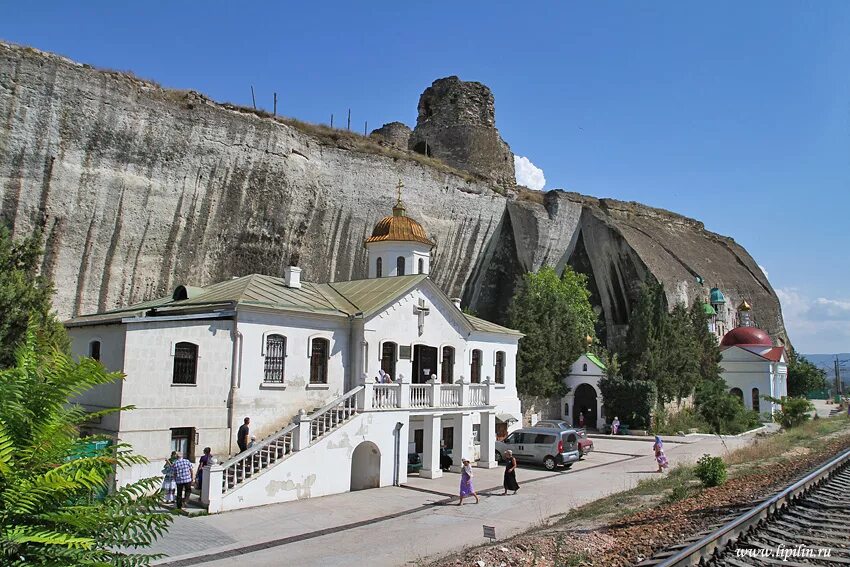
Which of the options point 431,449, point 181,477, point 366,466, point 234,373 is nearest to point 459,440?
point 431,449

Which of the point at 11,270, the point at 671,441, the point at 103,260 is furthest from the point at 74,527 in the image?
the point at 671,441

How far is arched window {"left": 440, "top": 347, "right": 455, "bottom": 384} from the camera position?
86.5 ft

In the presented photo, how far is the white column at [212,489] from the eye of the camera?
54.2 feet

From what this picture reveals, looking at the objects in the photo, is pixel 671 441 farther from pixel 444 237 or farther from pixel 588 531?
pixel 588 531

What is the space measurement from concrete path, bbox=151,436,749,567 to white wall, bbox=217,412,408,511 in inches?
14.2

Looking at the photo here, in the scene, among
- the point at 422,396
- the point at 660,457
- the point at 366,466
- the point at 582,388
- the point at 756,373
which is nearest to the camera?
the point at 366,466

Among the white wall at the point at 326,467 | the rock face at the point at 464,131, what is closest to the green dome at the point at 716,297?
the rock face at the point at 464,131

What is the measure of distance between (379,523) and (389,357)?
841 centimetres

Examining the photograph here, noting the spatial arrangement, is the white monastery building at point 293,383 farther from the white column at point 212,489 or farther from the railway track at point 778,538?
the railway track at point 778,538

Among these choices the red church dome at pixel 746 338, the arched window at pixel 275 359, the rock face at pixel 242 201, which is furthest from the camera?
the red church dome at pixel 746 338

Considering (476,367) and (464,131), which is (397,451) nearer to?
(476,367)

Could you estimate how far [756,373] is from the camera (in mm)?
53812

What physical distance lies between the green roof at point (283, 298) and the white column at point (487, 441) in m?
3.88

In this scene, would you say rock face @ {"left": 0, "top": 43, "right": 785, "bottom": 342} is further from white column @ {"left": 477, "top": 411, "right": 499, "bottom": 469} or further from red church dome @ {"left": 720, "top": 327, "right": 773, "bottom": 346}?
white column @ {"left": 477, "top": 411, "right": 499, "bottom": 469}
